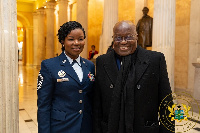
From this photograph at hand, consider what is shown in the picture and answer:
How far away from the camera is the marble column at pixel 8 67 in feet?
10.0

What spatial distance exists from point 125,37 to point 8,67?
1.88 meters

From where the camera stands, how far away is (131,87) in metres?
1.88

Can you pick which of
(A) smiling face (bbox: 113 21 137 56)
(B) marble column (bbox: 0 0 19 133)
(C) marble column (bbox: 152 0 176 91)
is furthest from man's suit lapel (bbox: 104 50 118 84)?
(C) marble column (bbox: 152 0 176 91)

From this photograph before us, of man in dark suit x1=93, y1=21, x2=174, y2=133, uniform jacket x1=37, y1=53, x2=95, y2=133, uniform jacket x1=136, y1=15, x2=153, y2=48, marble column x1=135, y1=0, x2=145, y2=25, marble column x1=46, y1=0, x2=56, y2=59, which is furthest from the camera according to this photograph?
marble column x1=46, y1=0, x2=56, y2=59

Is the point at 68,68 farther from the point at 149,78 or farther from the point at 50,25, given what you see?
the point at 50,25

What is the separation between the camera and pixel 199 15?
9555mm

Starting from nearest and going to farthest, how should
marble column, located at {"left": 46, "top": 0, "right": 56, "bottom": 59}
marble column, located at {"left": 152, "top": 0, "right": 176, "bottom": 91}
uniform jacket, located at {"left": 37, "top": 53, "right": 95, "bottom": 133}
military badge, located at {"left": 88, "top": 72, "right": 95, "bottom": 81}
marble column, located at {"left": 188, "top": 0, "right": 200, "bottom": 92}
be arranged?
uniform jacket, located at {"left": 37, "top": 53, "right": 95, "bottom": 133} < military badge, located at {"left": 88, "top": 72, "right": 95, "bottom": 81} < marble column, located at {"left": 152, "top": 0, "right": 176, "bottom": 91} < marble column, located at {"left": 188, "top": 0, "right": 200, "bottom": 92} < marble column, located at {"left": 46, "top": 0, "right": 56, "bottom": 59}

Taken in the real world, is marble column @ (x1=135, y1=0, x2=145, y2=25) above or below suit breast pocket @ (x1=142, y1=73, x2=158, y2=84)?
above

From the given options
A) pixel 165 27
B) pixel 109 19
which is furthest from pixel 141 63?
pixel 109 19

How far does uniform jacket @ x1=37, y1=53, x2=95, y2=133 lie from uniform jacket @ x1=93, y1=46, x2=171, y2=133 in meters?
0.26

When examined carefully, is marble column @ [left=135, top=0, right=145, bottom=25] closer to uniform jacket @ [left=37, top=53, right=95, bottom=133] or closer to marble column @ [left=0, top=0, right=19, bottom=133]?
marble column @ [left=0, top=0, right=19, bottom=133]

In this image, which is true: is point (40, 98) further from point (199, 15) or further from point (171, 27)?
point (199, 15)

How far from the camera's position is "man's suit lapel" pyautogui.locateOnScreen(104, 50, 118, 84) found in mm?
1992

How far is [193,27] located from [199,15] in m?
0.56
